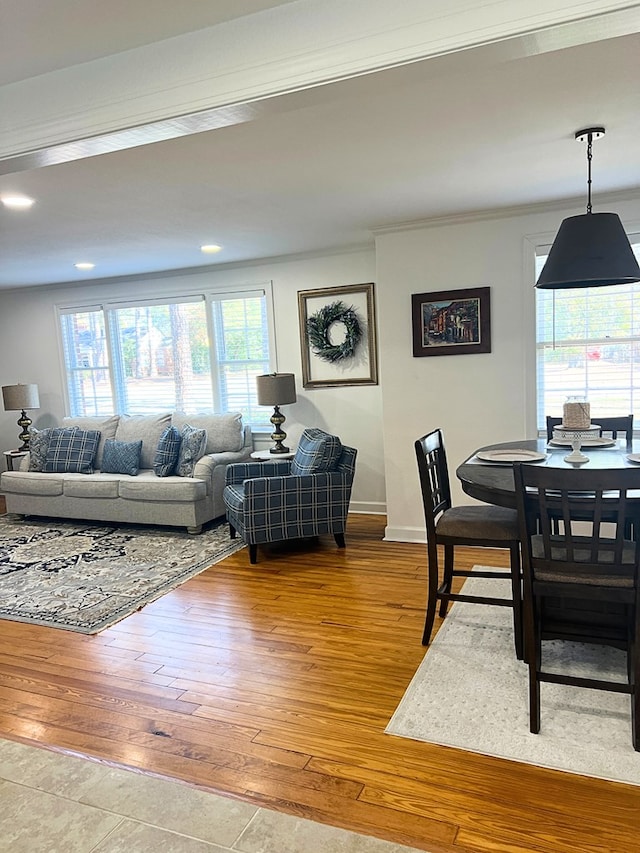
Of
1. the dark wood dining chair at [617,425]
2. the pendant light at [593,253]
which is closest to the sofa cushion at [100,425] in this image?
the dark wood dining chair at [617,425]

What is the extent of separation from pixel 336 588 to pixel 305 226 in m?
2.59

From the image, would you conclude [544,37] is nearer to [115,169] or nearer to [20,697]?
[115,169]

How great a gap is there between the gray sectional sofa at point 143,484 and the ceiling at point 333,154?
175 centimetres

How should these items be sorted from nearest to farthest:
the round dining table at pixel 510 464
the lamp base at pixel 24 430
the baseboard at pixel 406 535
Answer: the round dining table at pixel 510 464
the baseboard at pixel 406 535
the lamp base at pixel 24 430

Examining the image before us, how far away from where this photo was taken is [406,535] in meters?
4.77

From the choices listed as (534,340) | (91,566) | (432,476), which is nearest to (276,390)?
(91,566)

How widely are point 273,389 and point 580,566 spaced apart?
344 cm

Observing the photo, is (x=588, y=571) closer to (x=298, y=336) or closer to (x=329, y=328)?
(x=329, y=328)

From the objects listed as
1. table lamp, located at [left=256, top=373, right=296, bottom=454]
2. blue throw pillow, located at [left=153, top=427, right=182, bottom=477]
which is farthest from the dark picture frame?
blue throw pillow, located at [left=153, top=427, right=182, bottom=477]

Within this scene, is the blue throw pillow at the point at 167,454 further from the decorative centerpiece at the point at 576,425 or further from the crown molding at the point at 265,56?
the crown molding at the point at 265,56

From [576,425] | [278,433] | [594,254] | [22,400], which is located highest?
[594,254]

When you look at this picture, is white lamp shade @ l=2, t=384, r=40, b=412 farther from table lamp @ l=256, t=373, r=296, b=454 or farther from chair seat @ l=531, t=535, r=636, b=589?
chair seat @ l=531, t=535, r=636, b=589

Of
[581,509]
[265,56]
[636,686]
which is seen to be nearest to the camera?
[265,56]

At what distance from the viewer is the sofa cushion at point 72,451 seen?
590 cm
